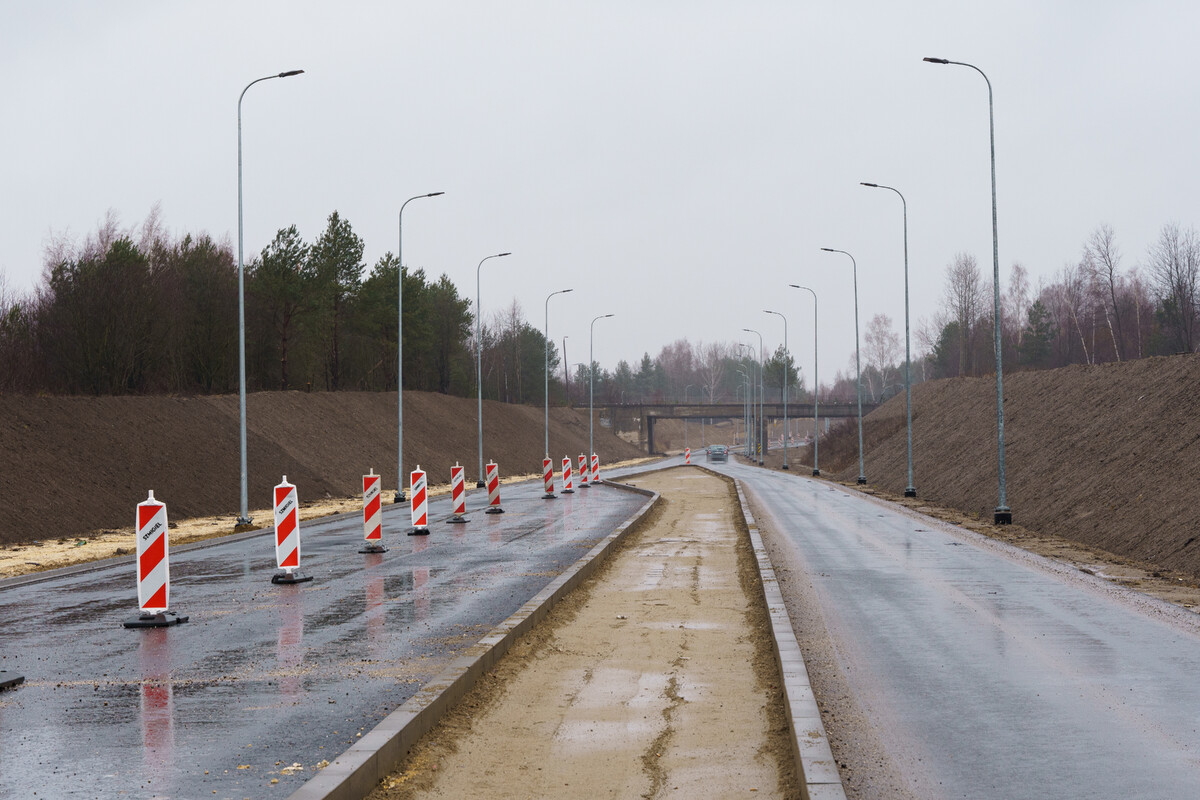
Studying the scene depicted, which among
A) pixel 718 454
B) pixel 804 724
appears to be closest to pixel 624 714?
pixel 804 724

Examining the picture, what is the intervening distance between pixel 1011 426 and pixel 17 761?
133 ft

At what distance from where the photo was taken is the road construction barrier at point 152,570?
12102 mm

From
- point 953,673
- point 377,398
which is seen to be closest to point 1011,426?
point 953,673

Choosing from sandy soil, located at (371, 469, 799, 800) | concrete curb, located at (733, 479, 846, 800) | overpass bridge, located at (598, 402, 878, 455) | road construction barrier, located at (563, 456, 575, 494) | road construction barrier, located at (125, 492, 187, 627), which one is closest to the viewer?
concrete curb, located at (733, 479, 846, 800)

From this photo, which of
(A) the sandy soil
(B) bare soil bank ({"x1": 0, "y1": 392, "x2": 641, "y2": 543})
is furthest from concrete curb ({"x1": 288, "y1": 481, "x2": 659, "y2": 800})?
(B) bare soil bank ({"x1": 0, "y1": 392, "x2": 641, "y2": 543})

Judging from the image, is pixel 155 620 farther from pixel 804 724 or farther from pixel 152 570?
pixel 804 724

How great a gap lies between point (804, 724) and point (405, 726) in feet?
7.88

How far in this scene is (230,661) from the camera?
10.0m

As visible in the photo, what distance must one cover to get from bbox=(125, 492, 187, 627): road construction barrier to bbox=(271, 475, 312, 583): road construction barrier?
3138 mm

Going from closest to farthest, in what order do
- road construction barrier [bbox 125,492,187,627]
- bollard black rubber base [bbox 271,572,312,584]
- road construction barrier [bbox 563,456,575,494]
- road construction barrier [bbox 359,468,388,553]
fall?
road construction barrier [bbox 125,492,187,627]
bollard black rubber base [bbox 271,572,312,584]
road construction barrier [bbox 359,468,388,553]
road construction barrier [bbox 563,456,575,494]

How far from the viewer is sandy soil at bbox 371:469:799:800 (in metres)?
6.20

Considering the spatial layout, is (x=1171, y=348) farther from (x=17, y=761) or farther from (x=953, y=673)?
(x=17, y=761)

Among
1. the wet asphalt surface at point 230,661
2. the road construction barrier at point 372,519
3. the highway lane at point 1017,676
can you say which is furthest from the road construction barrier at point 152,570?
the road construction barrier at point 372,519

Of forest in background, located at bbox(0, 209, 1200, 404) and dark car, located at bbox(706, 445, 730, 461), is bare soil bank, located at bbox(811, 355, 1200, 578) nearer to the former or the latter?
forest in background, located at bbox(0, 209, 1200, 404)
